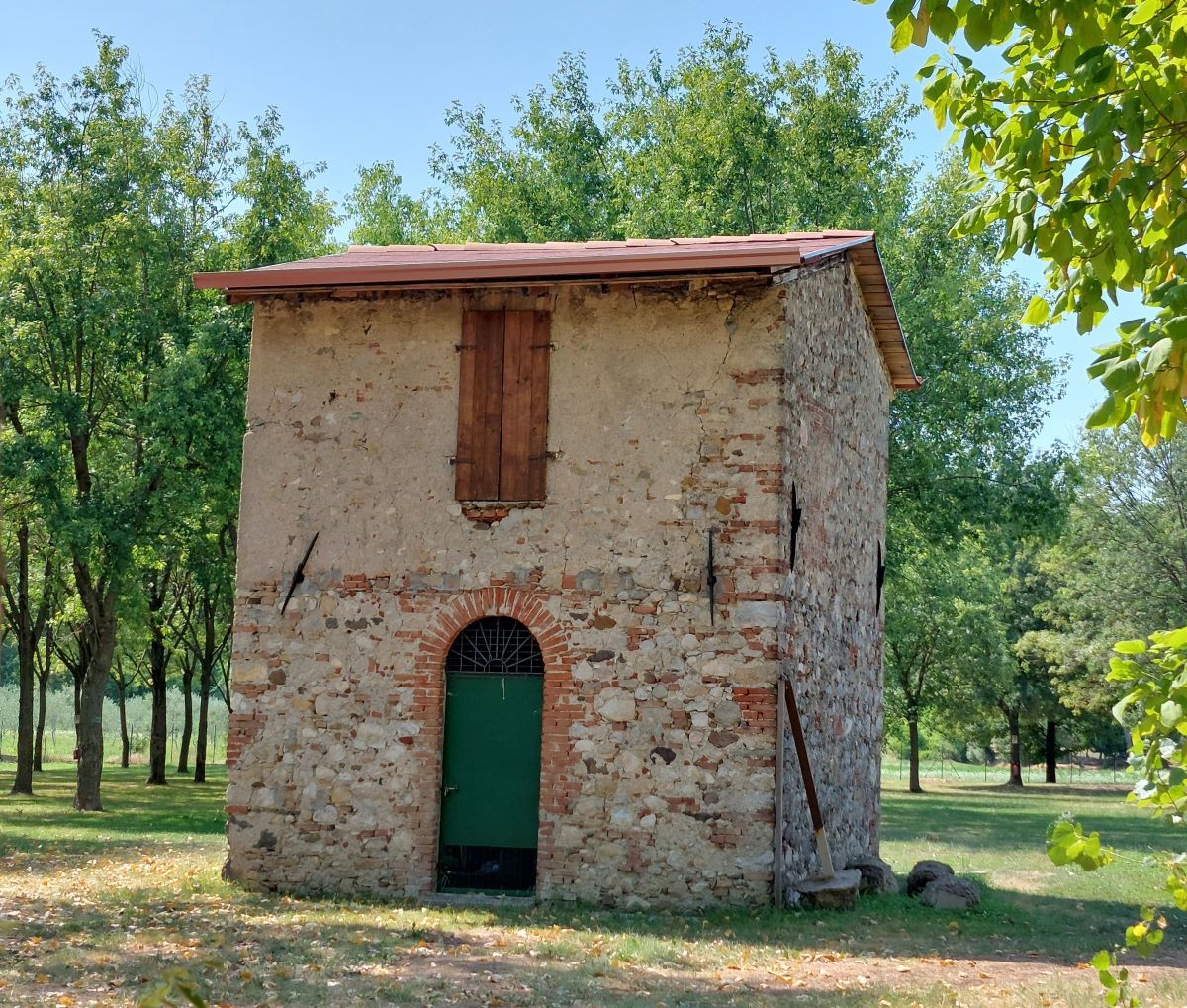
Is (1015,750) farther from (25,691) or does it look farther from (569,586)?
(569,586)

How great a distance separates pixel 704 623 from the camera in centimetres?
1155

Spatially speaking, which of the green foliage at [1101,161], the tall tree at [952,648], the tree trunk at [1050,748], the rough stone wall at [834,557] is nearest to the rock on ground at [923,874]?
the rough stone wall at [834,557]

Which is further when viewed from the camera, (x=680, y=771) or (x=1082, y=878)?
(x=1082, y=878)

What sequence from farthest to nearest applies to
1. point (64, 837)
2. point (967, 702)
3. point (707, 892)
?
point (967, 702), point (64, 837), point (707, 892)

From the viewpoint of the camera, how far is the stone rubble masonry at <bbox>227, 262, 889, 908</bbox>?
1142 centimetres

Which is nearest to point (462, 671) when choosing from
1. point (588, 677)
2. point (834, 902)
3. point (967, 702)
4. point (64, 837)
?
point (588, 677)

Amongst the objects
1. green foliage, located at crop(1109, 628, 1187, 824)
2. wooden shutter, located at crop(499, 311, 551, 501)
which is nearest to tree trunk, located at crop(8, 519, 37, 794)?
wooden shutter, located at crop(499, 311, 551, 501)

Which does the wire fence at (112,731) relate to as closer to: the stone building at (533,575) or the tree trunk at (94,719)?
the tree trunk at (94,719)

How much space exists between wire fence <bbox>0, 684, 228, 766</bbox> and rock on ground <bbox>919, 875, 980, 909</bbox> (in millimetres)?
30167

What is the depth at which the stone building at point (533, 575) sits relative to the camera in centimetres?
1145

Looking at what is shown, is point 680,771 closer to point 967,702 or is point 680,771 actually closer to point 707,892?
point 707,892

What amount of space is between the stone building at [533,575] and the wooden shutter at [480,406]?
0.03 metres

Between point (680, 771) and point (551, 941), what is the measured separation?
2179mm

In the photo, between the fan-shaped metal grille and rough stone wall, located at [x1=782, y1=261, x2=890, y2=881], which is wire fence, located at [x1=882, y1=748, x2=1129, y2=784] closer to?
rough stone wall, located at [x1=782, y1=261, x2=890, y2=881]
